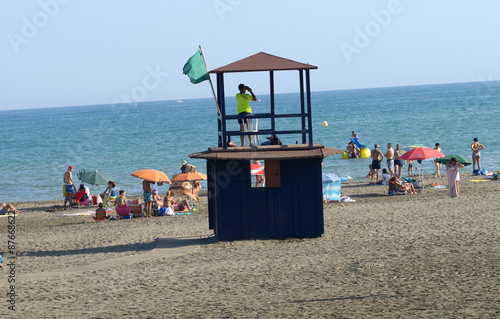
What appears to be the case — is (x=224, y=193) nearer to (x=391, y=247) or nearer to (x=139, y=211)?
(x=391, y=247)

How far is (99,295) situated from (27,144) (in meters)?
63.5

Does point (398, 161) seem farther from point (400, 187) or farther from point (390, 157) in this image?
point (400, 187)

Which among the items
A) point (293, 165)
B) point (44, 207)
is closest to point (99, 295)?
point (293, 165)

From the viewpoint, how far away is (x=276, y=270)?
11438 mm

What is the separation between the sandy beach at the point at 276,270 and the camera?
30.2 feet

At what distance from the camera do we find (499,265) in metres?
10.9

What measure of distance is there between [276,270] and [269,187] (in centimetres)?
304

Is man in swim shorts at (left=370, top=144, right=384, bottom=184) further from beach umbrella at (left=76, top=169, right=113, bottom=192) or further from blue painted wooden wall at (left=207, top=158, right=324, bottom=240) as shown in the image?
blue painted wooden wall at (left=207, top=158, right=324, bottom=240)

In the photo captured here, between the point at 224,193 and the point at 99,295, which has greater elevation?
the point at 224,193

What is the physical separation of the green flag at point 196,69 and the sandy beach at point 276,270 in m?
3.65

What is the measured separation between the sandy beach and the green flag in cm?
365

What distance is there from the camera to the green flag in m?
14.3

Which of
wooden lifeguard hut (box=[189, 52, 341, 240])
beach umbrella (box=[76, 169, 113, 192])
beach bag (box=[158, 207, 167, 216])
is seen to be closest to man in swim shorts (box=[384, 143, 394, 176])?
beach bag (box=[158, 207, 167, 216])

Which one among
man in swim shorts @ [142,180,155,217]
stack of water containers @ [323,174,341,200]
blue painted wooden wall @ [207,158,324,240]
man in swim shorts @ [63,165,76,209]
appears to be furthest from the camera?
man in swim shorts @ [63,165,76,209]
